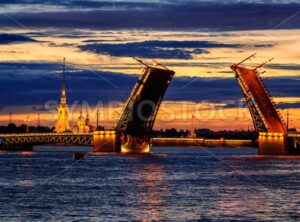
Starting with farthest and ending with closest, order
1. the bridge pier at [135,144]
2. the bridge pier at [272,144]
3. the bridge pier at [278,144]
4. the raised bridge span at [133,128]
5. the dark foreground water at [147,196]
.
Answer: the bridge pier at [135,144]
the bridge pier at [278,144]
the bridge pier at [272,144]
the raised bridge span at [133,128]
the dark foreground water at [147,196]

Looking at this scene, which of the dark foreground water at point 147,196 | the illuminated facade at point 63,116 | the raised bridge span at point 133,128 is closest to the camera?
the dark foreground water at point 147,196

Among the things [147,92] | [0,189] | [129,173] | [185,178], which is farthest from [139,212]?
[147,92]

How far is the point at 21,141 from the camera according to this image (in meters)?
112

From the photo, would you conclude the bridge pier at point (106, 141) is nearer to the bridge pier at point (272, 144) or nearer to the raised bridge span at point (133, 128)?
the raised bridge span at point (133, 128)

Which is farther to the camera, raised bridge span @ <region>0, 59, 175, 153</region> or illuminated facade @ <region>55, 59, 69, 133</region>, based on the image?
illuminated facade @ <region>55, 59, 69, 133</region>

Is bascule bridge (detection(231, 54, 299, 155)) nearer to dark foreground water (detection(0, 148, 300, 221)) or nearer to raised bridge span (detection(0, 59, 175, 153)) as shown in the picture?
raised bridge span (detection(0, 59, 175, 153))

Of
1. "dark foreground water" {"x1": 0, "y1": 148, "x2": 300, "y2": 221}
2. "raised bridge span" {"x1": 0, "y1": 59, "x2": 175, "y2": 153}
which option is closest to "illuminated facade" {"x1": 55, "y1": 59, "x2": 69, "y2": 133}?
"raised bridge span" {"x1": 0, "y1": 59, "x2": 175, "y2": 153}

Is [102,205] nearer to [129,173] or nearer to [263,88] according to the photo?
[129,173]

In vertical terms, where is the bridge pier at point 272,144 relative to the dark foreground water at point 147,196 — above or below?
above

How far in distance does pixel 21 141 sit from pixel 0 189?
220 feet

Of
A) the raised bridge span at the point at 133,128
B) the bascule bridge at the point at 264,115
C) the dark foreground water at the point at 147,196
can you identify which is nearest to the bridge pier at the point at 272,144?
the bascule bridge at the point at 264,115

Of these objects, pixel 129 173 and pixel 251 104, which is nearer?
pixel 129 173

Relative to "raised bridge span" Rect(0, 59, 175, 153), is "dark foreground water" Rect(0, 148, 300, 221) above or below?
below

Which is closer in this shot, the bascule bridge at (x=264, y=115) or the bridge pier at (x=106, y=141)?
the bascule bridge at (x=264, y=115)
